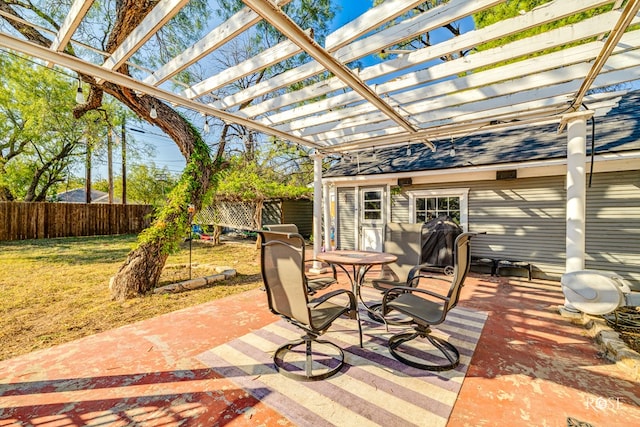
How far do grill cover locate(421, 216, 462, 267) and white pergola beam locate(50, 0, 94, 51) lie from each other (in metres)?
6.37

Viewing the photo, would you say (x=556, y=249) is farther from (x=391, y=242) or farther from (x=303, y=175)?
(x=303, y=175)

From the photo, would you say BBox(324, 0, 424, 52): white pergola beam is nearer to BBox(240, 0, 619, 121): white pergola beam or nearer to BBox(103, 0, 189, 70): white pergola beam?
BBox(240, 0, 619, 121): white pergola beam

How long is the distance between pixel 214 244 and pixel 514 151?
10.3 meters

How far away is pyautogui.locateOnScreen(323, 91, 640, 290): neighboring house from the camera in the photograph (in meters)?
4.88

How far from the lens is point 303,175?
12.8m

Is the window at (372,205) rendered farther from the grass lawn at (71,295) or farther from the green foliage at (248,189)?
the grass lawn at (71,295)

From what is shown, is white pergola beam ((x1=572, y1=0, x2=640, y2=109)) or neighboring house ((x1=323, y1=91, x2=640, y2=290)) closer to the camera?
white pergola beam ((x1=572, y1=0, x2=640, y2=109))

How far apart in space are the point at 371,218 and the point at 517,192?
11.6ft

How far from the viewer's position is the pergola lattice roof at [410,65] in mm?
2268

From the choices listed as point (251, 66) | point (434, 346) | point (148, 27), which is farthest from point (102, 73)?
point (434, 346)

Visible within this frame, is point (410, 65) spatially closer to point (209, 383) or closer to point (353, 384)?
point (353, 384)

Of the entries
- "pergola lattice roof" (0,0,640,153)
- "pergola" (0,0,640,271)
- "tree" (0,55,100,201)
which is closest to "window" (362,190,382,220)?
"pergola" (0,0,640,271)

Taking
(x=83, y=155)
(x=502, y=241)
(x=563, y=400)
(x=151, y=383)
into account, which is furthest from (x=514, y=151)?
(x=83, y=155)

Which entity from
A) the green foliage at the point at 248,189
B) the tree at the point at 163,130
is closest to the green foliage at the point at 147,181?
the green foliage at the point at 248,189
